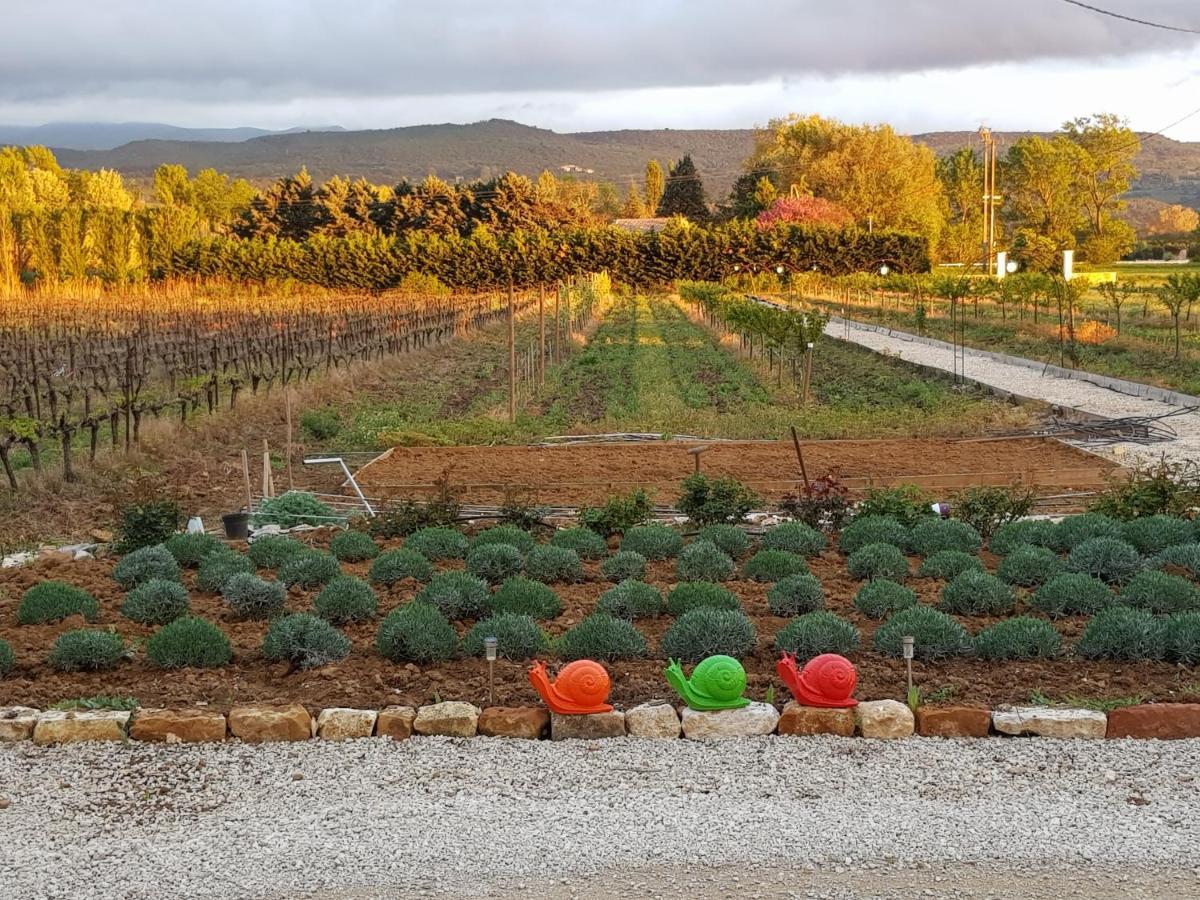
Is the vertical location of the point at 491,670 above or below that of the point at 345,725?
above

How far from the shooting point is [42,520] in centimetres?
1152

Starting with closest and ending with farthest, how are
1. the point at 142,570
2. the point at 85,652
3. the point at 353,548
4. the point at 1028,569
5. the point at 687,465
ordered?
the point at 85,652
the point at 1028,569
the point at 142,570
the point at 353,548
the point at 687,465

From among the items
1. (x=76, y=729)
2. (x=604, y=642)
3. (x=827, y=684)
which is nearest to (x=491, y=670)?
(x=604, y=642)

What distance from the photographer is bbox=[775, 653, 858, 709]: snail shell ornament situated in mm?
6125

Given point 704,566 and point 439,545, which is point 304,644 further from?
point 704,566

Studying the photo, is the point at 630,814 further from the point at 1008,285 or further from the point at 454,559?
the point at 1008,285

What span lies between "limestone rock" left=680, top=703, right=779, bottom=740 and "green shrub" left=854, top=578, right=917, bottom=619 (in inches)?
72.4

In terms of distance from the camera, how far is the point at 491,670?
632cm

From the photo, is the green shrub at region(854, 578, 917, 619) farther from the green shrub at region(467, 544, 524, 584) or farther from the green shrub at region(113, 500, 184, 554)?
the green shrub at region(113, 500, 184, 554)

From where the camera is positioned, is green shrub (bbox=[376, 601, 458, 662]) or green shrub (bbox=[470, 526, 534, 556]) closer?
green shrub (bbox=[376, 601, 458, 662])

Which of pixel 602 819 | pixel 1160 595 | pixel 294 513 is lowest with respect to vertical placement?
pixel 602 819

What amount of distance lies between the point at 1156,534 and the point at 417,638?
531cm

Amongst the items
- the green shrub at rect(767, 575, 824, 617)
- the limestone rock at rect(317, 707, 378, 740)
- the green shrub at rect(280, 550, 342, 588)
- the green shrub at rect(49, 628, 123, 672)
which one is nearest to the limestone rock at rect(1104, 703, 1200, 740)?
the green shrub at rect(767, 575, 824, 617)

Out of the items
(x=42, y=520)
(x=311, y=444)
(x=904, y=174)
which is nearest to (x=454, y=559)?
(x=42, y=520)
